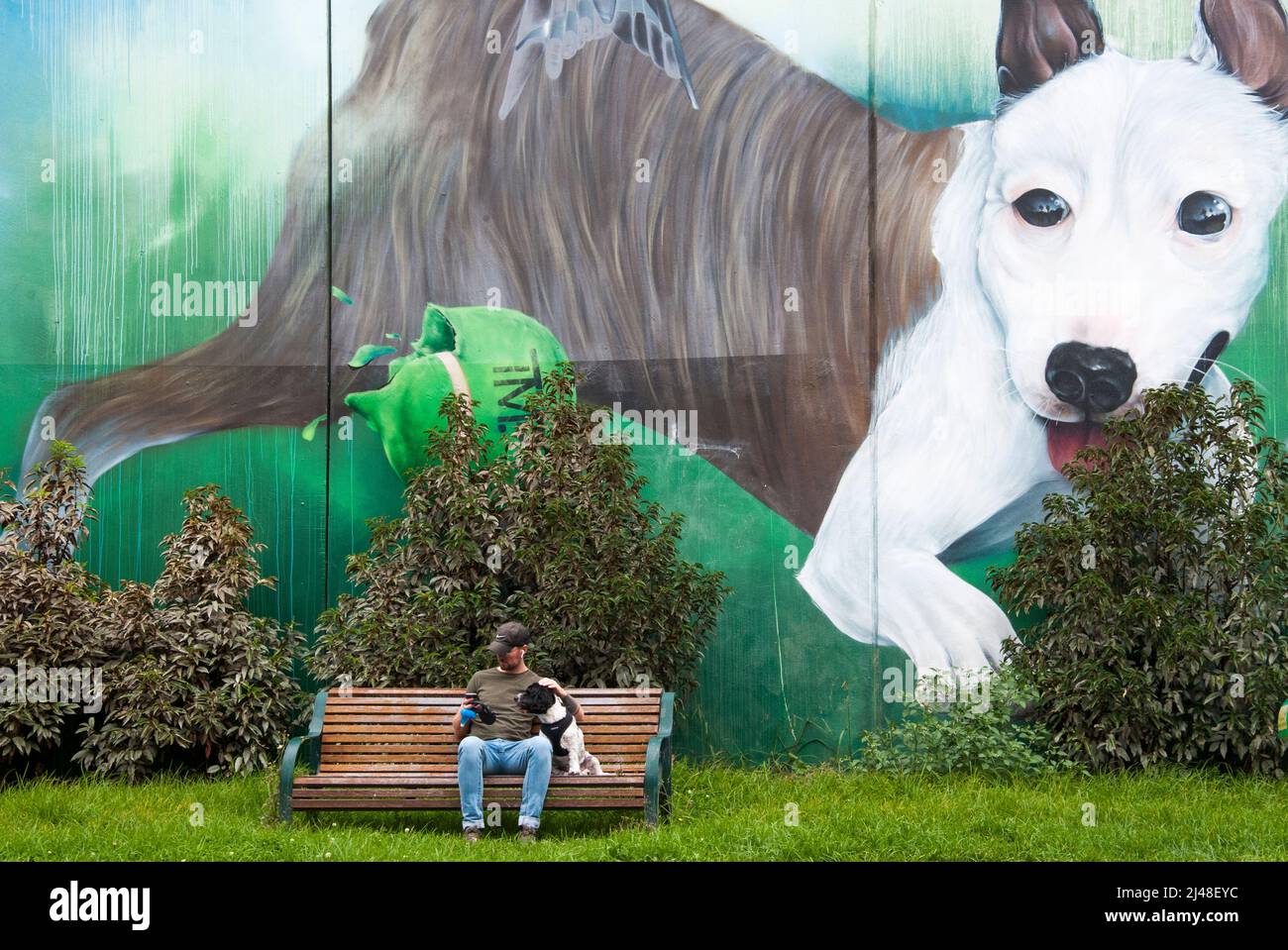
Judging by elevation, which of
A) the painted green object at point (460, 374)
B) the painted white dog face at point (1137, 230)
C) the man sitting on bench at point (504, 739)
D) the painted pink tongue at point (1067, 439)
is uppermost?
the painted white dog face at point (1137, 230)

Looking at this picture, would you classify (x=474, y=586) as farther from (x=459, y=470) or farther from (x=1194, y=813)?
(x=1194, y=813)

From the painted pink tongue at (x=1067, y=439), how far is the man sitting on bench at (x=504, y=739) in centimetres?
408

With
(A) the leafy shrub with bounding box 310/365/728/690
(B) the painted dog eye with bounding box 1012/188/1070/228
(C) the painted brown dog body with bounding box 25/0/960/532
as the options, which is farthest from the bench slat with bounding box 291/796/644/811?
(B) the painted dog eye with bounding box 1012/188/1070/228

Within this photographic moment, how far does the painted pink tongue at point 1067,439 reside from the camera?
9539 millimetres

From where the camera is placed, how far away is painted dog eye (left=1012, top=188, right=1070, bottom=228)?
966 centimetres

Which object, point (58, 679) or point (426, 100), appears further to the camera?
point (426, 100)

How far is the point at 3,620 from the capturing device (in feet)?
28.8

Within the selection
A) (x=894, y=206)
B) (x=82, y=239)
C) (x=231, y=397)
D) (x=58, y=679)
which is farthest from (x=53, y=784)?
(x=894, y=206)

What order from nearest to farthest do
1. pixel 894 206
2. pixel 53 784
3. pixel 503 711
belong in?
pixel 503 711 → pixel 53 784 → pixel 894 206

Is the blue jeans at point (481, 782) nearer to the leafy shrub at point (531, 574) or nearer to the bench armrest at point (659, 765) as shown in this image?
the bench armrest at point (659, 765)

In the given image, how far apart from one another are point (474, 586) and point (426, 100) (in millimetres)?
3777

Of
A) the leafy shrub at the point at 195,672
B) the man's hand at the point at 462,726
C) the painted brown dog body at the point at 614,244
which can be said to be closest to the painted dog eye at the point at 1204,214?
the painted brown dog body at the point at 614,244

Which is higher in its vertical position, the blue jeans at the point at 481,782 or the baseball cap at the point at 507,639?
the baseball cap at the point at 507,639

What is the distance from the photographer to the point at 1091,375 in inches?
376
